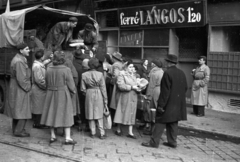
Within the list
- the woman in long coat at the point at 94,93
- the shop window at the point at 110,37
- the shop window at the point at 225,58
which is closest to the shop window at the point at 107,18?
the shop window at the point at 110,37

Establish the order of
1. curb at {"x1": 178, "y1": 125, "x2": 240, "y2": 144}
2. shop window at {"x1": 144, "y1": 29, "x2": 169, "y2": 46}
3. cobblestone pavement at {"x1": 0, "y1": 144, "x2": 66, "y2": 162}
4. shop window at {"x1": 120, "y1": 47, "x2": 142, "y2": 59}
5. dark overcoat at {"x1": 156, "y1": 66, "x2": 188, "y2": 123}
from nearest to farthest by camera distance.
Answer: cobblestone pavement at {"x1": 0, "y1": 144, "x2": 66, "y2": 162}, dark overcoat at {"x1": 156, "y1": 66, "x2": 188, "y2": 123}, curb at {"x1": 178, "y1": 125, "x2": 240, "y2": 144}, shop window at {"x1": 144, "y1": 29, "x2": 169, "y2": 46}, shop window at {"x1": 120, "y1": 47, "x2": 142, "y2": 59}

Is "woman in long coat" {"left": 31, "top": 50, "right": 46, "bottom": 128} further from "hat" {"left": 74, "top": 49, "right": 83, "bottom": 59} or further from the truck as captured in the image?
the truck

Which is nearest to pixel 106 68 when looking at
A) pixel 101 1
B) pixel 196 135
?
pixel 196 135

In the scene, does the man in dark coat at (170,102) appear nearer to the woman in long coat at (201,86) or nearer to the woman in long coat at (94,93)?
the woman in long coat at (94,93)

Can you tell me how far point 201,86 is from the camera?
10.0 metres

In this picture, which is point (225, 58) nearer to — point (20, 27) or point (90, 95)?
point (90, 95)

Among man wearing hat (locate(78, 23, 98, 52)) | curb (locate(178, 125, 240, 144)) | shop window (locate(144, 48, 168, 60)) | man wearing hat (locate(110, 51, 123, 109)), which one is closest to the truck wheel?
man wearing hat (locate(78, 23, 98, 52))

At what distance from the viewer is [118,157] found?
5.70m

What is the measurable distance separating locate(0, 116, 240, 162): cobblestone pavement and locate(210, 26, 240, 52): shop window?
453 centimetres

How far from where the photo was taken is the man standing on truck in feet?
22.3

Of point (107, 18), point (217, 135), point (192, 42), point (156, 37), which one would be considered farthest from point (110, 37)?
point (217, 135)

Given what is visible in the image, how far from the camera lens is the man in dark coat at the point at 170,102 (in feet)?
20.6

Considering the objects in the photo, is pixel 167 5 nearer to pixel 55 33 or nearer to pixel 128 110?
pixel 55 33

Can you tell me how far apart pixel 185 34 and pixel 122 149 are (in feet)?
23.4
